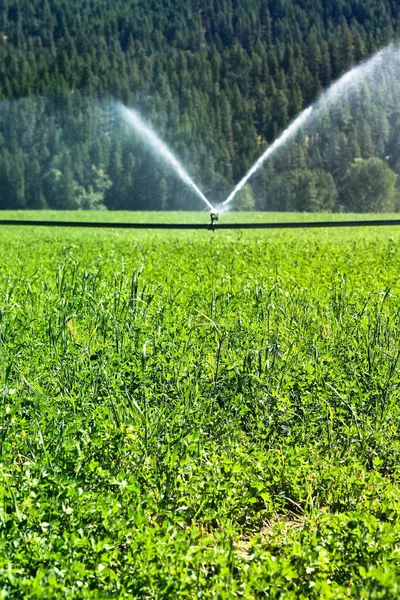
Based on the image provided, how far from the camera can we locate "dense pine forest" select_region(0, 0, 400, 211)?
290 feet

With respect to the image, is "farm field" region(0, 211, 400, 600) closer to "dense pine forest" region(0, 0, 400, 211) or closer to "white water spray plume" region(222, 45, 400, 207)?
"dense pine forest" region(0, 0, 400, 211)

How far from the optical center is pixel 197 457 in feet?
11.7

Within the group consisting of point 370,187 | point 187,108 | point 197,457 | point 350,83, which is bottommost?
point 197,457

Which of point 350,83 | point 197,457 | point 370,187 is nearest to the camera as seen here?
point 197,457

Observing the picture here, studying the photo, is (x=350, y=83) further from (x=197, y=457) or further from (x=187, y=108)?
(x=197, y=457)

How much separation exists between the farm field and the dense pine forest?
75185 mm

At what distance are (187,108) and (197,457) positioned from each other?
115053 millimetres

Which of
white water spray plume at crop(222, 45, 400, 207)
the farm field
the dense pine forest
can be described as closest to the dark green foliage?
the dense pine forest

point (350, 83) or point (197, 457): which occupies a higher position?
point (350, 83)

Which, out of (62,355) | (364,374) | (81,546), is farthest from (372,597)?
(62,355)

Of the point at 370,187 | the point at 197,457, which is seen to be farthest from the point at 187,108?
the point at 197,457

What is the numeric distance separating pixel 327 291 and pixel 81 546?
5331 mm

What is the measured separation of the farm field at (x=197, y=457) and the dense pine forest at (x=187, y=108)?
75.2 metres

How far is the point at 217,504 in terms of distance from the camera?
317cm
